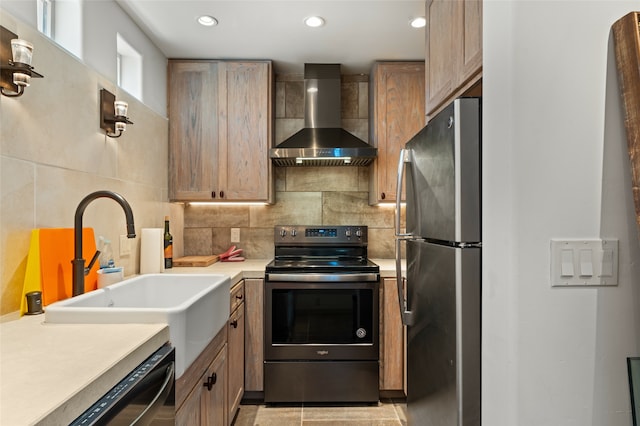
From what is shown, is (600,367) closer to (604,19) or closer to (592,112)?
(592,112)

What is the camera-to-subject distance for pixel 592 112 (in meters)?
1.00

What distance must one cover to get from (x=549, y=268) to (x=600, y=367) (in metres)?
0.30

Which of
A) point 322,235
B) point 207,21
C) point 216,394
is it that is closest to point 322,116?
point 322,235

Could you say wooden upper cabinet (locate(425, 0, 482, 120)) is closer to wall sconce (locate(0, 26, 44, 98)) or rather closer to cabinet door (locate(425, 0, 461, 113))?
cabinet door (locate(425, 0, 461, 113))

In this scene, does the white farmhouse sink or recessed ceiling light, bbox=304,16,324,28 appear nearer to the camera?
the white farmhouse sink

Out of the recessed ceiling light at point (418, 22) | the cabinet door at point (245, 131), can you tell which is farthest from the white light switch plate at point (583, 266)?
the cabinet door at point (245, 131)

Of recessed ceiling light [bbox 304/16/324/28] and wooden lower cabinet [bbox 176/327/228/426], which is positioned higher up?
recessed ceiling light [bbox 304/16/324/28]

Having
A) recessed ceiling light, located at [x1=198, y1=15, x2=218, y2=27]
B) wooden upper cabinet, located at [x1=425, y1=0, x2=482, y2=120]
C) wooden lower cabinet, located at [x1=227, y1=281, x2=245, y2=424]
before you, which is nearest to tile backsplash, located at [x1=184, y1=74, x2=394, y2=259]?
wooden lower cabinet, located at [x1=227, y1=281, x2=245, y2=424]

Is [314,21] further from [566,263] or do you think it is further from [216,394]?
[216,394]

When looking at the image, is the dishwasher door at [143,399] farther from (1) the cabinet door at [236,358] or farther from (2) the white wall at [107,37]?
(2) the white wall at [107,37]

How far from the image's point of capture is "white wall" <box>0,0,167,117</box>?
142cm

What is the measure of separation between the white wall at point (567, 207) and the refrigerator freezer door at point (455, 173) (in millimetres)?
194

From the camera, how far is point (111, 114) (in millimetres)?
1919

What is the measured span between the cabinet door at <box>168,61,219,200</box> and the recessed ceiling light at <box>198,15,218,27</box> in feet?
1.67
